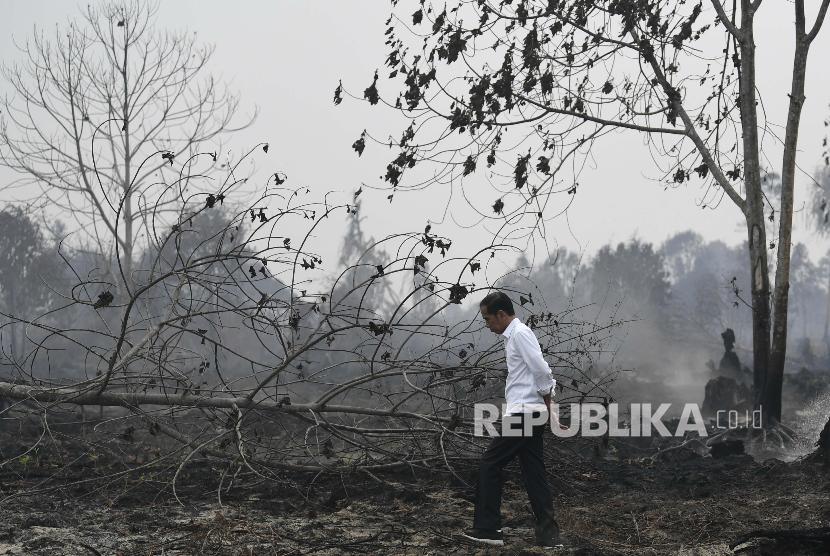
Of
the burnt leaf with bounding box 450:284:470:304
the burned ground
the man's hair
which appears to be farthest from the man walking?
the burnt leaf with bounding box 450:284:470:304

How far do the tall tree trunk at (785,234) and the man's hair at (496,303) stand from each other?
6.96 meters

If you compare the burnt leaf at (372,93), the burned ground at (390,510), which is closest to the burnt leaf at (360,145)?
the burnt leaf at (372,93)

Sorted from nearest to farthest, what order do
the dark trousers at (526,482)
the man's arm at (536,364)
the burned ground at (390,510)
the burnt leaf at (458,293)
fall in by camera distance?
the man's arm at (536,364) → the dark trousers at (526,482) → the burned ground at (390,510) → the burnt leaf at (458,293)

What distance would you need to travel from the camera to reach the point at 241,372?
31609 millimetres

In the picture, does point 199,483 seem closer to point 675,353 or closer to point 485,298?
point 485,298

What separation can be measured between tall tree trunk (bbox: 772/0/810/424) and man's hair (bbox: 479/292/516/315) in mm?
6961

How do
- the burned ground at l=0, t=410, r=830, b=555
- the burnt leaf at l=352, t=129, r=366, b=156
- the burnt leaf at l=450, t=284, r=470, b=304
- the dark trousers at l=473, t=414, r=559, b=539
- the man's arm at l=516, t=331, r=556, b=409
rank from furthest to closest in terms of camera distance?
the burnt leaf at l=352, t=129, r=366, b=156 < the burnt leaf at l=450, t=284, r=470, b=304 < the burned ground at l=0, t=410, r=830, b=555 < the dark trousers at l=473, t=414, r=559, b=539 < the man's arm at l=516, t=331, r=556, b=409

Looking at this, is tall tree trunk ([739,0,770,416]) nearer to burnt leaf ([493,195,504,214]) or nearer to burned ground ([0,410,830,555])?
burned ground ([0,410,830,555])

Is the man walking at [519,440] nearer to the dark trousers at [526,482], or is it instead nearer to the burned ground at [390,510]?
the dark trousers at [526,482]

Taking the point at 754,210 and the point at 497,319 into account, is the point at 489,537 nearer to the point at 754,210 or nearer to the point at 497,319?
the point at 497,319

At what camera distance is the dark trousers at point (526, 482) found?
5.14m

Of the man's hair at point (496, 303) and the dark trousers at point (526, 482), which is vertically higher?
the man's hair at point (496, 303)

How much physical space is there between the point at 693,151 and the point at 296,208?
24.7 ft

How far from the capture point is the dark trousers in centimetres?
514
